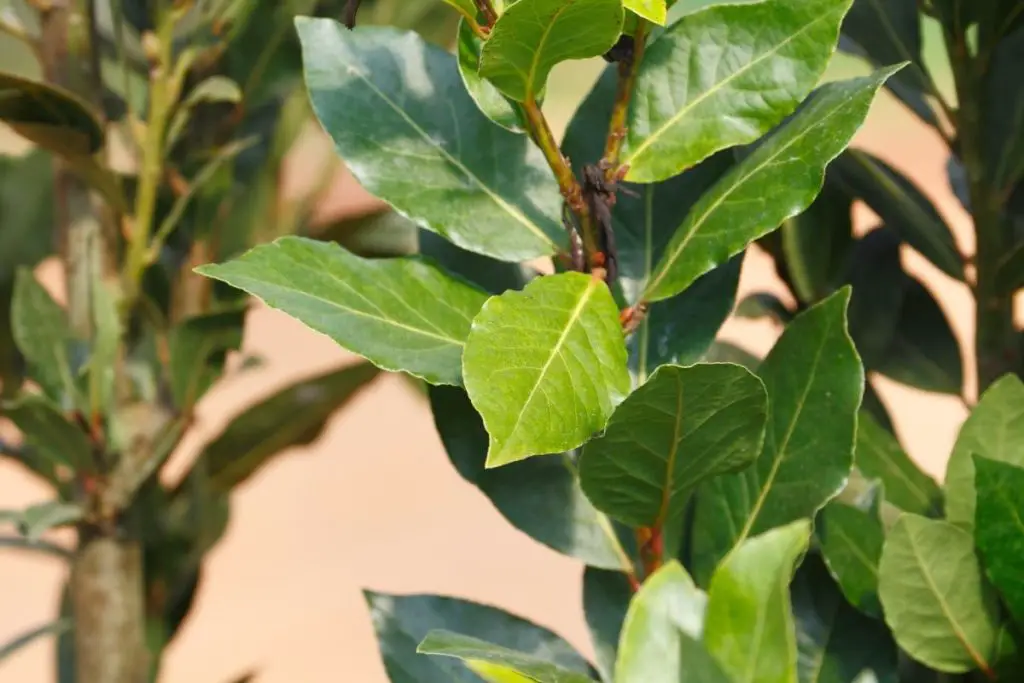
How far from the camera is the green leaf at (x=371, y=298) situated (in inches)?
8.1

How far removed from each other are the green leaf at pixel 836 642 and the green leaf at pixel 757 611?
0.08m

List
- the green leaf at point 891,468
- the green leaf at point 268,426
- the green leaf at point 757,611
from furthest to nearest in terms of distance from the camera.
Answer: the green leaf at point 268,426 < the green leaf at point 891,468 < the green leaf at point 757,611

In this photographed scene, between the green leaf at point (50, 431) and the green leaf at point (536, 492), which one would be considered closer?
the green leaf at point (536, 492)

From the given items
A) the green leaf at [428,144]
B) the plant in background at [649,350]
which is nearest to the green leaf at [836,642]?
the plant in background at [649,350]

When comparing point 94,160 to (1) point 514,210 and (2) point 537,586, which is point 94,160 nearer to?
(1) point 514,210

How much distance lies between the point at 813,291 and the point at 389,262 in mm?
160

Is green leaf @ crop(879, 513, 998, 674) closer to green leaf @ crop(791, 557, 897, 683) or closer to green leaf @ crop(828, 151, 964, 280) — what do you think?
green leaf @ crop(791, 557, 897, 683)

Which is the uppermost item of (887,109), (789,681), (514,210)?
(887,109)

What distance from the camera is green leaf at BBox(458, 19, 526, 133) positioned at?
0.72 feet

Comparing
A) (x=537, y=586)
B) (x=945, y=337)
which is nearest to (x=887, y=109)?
(x=537, y=586)

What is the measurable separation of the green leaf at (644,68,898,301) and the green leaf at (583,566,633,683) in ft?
0.28

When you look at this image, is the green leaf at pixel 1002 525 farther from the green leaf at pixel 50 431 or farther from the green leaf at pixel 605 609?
the green leaf at pixel 50 431

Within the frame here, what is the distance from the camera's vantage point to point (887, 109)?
197cm

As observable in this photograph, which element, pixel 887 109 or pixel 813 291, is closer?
pixel 813 291
